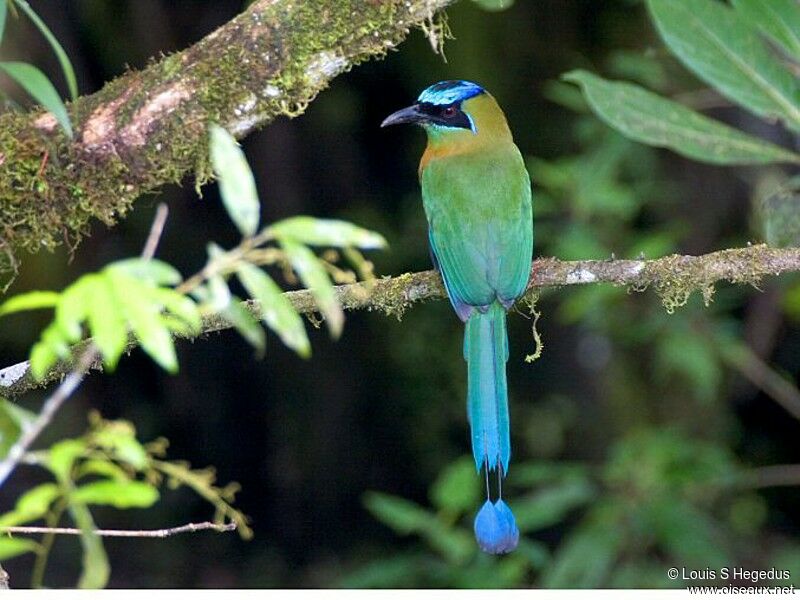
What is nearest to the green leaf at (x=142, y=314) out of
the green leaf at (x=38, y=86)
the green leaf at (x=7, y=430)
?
the green leaf at (x=7, y=430)

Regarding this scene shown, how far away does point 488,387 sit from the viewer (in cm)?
310

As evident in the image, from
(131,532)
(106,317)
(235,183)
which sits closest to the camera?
(106,317)

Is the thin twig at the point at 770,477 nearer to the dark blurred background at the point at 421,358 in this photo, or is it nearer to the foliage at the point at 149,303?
the dark blurred background at the point at 421,358

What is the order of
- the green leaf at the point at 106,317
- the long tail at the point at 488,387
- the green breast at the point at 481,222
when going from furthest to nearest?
the green breast at the point at 481,222, the long tail at the point at 488,387, the green leaf at the point at 106,317

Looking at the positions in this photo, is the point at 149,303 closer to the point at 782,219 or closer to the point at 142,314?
the point at 142,314

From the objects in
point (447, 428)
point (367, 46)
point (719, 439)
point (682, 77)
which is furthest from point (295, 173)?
point (367, 46)

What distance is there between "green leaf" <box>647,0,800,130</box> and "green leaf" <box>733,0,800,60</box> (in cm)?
5

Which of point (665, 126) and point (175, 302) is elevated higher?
point (175, 302)

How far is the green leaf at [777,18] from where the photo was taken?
2953mm

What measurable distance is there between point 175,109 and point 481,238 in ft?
3.60

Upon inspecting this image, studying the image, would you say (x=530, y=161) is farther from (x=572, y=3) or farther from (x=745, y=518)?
(x=745, y=518)

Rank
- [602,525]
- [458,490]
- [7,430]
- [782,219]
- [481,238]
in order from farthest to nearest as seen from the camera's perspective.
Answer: [602,525] < [458,490] < [481,238] < [782,219] < [7,430]

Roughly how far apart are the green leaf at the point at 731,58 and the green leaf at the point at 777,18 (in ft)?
0.17

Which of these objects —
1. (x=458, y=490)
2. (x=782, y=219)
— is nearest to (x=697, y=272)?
(x=782, y=219)
